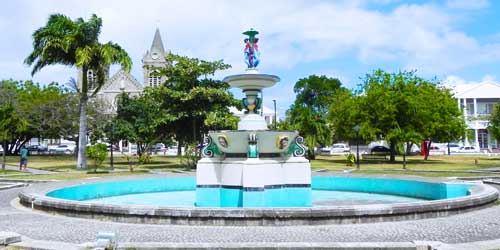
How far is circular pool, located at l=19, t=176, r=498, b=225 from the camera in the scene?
9.66 meters

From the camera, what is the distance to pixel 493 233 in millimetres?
8711

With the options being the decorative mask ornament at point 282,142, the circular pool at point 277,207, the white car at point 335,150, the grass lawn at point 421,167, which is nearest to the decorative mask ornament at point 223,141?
the decorative mask ornament at point 282,142

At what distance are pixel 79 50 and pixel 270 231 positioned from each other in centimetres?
2373

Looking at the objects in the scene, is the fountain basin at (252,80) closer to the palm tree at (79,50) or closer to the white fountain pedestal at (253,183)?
the white fountain pedestal at (253,183)

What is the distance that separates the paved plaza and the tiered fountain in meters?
3.78

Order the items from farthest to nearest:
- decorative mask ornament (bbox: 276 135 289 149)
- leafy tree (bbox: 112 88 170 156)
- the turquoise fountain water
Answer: leafy tree (bbox: 112 88 170 156)
the turquoise fountain water
decorative mask ornament (bbox: 276 135 289 149)

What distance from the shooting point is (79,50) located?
29.2 m

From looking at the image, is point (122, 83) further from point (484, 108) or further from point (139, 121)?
point (484, 108)

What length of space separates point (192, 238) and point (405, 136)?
1242 inches

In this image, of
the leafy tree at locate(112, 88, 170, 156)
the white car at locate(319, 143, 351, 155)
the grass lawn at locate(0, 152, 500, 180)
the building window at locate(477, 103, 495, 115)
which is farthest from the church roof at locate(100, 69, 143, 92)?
the building window at locate(477, 103, 495, 115)

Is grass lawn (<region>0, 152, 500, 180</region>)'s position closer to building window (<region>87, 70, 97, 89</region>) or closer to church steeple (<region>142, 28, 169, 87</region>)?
building window (<region>87, 70, 97, 89</region>)

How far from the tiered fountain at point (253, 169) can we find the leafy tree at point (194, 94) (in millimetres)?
16667

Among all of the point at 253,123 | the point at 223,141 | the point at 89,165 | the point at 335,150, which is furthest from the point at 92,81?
the point at 335,150

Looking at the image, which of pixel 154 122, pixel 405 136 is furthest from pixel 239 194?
pixel 405 136
